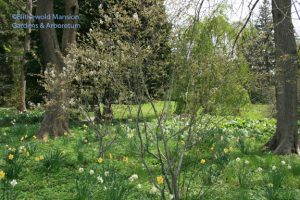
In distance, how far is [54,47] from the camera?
9102mm

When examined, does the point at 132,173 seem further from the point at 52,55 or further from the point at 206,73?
the point at 52,55

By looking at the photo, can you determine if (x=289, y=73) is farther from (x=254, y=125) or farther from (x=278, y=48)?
(x=254, y=125)

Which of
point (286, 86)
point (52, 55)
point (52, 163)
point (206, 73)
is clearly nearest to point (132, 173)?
point (52, 163)

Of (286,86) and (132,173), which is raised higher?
(286,86)

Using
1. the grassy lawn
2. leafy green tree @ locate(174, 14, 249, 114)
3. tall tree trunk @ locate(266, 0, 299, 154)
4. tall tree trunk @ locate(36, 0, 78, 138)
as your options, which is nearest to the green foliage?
the grassy lawn

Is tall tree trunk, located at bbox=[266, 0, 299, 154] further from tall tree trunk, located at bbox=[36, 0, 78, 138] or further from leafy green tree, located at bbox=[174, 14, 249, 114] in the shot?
tall tree trunk, located at bbox=[36, 0, 78, 138]

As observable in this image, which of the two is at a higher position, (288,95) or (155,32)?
(155,32)

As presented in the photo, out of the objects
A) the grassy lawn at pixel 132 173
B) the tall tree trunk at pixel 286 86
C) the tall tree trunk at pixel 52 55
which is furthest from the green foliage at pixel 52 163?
the tall tree trunk at pixel 286 86

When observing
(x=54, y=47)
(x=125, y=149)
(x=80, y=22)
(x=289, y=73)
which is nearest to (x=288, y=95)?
(x=289, y=73)

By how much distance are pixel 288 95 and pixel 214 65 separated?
11.8 feet

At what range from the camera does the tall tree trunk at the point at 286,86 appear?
6594mm

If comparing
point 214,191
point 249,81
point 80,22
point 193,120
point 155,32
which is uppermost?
point 80,22

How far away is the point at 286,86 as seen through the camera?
675 cm

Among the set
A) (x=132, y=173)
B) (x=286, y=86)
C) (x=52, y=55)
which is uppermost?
(x=52, y=55)
